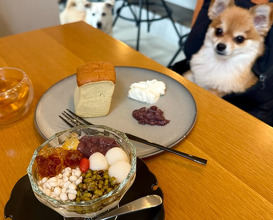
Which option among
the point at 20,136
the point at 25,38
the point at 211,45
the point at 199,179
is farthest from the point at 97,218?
the point at 211,45

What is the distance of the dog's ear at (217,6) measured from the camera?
1.23 meters

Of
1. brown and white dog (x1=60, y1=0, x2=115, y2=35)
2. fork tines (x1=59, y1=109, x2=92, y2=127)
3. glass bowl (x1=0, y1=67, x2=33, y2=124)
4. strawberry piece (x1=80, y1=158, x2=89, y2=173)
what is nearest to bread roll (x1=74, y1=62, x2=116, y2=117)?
fork tines (x1=59, y1=109, x2=92, y2=127)

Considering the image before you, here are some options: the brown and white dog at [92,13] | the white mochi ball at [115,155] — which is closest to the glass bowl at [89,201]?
the white mochi ball at [115,155]

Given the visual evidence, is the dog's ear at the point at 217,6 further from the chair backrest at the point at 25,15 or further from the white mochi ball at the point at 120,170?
the chair backrest at the point at 25,15

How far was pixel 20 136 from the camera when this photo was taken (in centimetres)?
69

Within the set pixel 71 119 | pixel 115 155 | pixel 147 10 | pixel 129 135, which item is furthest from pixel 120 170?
pixel 147 10

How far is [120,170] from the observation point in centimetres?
46

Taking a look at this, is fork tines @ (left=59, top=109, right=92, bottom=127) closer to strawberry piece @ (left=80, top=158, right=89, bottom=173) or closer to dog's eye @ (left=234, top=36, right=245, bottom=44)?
strawberry piece @ (left=80, top=158, right=89, bottom=173)

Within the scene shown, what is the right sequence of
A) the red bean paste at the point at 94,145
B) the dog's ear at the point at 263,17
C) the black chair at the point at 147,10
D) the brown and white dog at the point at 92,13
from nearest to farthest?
the red bean paste at the point at 94,145, the dog's ear at the point at 263,17, the brown and white dog at the point at 92,13, the black chair at the point at 147,10

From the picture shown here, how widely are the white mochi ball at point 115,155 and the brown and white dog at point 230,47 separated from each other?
3.16 ft

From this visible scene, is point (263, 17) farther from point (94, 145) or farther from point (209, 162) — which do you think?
point (94, 145)

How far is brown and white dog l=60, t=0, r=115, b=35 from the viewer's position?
2432mm

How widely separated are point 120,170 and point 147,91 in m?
0.38

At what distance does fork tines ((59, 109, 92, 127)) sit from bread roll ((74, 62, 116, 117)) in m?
0.02
